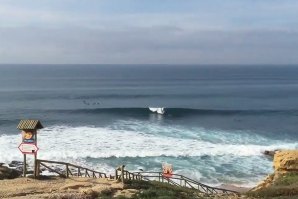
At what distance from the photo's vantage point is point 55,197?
17.6 metres

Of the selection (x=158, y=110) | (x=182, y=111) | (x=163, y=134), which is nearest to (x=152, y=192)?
(x=163, y=134)

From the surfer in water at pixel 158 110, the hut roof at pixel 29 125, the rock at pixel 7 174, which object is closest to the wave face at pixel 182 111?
the surfer in water at pixel 158 110

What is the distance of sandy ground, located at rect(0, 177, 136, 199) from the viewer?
59.9 feet

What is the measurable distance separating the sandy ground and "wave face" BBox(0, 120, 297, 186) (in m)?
15.5

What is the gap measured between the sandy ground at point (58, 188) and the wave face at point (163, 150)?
611 inches

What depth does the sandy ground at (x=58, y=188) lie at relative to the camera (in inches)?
719

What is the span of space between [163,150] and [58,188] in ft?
79.6

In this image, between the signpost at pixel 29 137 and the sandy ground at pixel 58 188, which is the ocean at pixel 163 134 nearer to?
the sandy ground at pixel 58 188

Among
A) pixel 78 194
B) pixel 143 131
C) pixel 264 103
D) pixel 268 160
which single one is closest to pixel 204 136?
pixel 143 131

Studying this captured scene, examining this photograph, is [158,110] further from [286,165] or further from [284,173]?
[284,173]

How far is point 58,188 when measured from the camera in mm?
19172

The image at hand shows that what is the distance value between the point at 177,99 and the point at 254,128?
1523 inches

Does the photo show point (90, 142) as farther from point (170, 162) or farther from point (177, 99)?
Result: point (177, 99)

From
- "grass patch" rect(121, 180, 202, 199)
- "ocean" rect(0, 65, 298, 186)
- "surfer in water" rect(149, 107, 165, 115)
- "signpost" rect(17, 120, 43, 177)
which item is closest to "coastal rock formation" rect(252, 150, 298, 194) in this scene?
"ocean" rect(0, 65, 298, 186)
